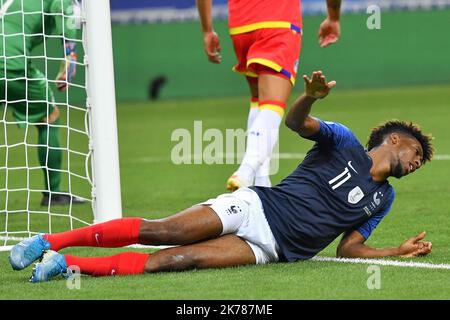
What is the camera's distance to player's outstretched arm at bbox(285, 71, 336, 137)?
563cm

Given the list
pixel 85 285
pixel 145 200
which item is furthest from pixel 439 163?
pixel 85 285

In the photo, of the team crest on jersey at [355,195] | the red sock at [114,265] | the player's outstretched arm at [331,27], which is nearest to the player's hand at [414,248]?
the team crest on jersey at [355,195]

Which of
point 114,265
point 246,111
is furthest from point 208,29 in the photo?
point 246,111

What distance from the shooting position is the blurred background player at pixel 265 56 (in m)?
7.19

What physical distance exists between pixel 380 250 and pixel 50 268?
6.11ft

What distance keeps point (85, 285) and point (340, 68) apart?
18103 millimetres

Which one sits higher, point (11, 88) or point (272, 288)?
point (11, 88)

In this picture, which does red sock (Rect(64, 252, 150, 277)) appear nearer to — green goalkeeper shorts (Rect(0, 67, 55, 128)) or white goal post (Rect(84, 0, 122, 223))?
white goal post (Rect(84, 0, 122, 223))

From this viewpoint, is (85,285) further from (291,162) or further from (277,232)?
(291,162)

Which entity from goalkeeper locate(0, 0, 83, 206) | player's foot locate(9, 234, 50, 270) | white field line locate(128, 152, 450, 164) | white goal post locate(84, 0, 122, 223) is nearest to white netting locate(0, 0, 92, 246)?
goalkeeper locate(0, 0, 83, 206)

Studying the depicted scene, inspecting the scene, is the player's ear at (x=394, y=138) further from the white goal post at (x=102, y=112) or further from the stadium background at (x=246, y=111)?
the white goal post at (x=102, y=112)

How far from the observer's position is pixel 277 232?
5.94 meters

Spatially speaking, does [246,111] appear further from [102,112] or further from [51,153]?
[102,112]

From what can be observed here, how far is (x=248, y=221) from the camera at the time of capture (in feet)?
19.3
